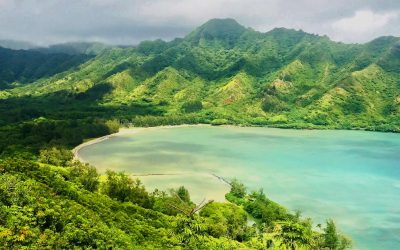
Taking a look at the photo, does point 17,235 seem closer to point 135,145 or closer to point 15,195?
point 15,195

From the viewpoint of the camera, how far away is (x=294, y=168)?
5167 inches

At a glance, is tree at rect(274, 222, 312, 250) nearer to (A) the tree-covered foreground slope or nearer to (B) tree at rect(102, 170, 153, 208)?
(A) the tree-covered foreground slope

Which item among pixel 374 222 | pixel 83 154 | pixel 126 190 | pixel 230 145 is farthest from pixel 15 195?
pixel 230 145

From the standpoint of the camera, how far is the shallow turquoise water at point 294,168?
88062 mm

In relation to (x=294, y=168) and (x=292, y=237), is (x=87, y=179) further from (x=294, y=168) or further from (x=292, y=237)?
(x=294, y=168)

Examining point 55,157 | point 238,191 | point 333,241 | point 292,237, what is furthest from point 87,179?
point 292,237

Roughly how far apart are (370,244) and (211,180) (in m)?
46.0

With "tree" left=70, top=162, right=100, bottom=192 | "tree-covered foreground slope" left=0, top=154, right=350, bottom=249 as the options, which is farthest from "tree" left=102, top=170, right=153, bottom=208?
"tree" left=70, top=162, right=100, bottom=192

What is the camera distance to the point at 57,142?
143000 millimetres

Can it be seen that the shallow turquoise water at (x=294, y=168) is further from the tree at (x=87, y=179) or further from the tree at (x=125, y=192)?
the tree at (x=87, y=179)

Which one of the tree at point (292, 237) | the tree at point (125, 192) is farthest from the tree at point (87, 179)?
the tree at point (292, 237)

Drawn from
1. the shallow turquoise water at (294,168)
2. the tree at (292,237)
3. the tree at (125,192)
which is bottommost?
the shallow turquoise water at (294,168)

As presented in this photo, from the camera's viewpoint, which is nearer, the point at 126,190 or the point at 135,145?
the point at 126,190

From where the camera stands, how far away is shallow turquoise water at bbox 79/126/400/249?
88062 mm
